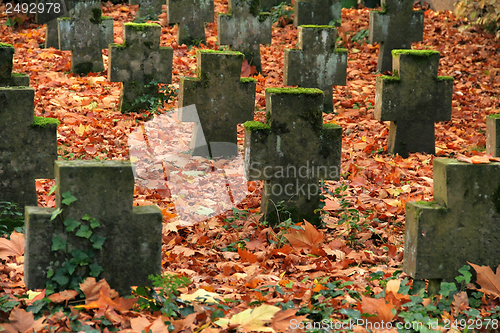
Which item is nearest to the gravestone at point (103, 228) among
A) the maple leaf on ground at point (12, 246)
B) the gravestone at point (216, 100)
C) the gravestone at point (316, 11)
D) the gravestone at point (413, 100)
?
the maple leaf on ground at point (12, 246)

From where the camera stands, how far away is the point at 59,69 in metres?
9.76

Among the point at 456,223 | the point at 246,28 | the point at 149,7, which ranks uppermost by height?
the point at 149,7

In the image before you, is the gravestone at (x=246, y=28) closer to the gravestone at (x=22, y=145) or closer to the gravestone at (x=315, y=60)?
the gravestone at (x=315, y=60)

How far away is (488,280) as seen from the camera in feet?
10.7

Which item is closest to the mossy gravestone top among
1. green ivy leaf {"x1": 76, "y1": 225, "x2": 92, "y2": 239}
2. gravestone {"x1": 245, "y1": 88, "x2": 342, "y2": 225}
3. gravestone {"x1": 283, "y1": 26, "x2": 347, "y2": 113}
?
gravestone {"x1": 245, "y1": 88, "x2": 342, "y2": 225}

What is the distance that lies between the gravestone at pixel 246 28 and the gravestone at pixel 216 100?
3.50m

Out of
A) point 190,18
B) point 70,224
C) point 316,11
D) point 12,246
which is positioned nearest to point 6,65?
point 12,246

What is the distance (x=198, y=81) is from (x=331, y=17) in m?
5.96

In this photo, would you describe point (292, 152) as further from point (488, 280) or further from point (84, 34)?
point (84, 34)

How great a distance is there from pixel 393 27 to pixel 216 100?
504cm

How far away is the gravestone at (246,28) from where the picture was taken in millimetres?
9633

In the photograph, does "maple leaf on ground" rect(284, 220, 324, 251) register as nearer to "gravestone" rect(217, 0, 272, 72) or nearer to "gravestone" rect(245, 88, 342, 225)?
"gravestone" rect(245, 88, 342, 225)

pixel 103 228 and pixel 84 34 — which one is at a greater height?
pixel 84 34

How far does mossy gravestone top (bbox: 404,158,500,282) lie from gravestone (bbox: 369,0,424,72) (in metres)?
7.10
